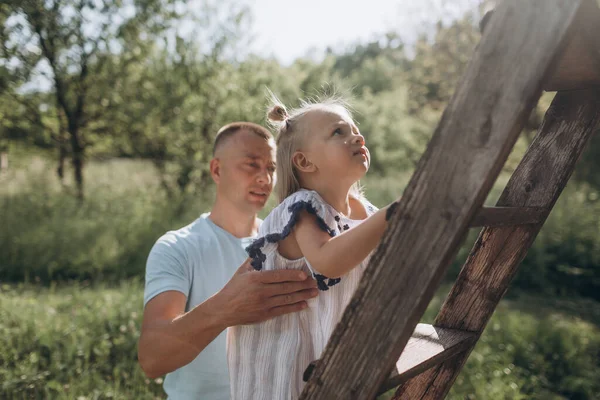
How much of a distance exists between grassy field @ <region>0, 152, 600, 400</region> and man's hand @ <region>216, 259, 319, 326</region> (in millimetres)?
2441

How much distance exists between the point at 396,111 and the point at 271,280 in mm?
25267

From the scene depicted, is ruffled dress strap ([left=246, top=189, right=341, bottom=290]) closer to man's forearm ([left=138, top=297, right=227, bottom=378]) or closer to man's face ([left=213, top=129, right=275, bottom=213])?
man's forearm ([left=138, top=297, right=227, bottom=378])

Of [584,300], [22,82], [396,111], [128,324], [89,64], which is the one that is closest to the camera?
[128,324]

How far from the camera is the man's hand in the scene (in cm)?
167

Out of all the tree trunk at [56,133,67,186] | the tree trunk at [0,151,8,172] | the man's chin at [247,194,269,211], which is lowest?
the man's chin at [247,194,269,211]

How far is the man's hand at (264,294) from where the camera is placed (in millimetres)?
1669

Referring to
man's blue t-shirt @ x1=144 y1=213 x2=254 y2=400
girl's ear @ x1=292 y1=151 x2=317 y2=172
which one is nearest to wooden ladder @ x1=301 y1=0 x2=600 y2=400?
girl's ear @ x1=292 y1=151 x2=317 y2=172

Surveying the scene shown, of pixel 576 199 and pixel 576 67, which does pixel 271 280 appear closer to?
pixel 576 67

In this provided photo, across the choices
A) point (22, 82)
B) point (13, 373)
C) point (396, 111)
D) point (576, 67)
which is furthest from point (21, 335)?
point (396, 111)

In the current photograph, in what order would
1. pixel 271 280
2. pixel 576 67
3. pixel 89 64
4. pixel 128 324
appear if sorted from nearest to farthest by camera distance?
pixel 576 67, pixel 271 280, pixel 128 324, pixel 89 64

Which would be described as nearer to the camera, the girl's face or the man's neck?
the girl's face

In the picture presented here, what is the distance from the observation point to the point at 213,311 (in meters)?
2.00

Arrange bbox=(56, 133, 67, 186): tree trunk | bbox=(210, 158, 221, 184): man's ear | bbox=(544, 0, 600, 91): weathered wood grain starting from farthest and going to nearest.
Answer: bbox=(56, 133, 67, 186): tree trunk → bbox=(210, 158, 221, 184): man's ear → bbox=(544, 0, 600, 91): weathered wood grain

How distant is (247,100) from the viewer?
1086 cm
